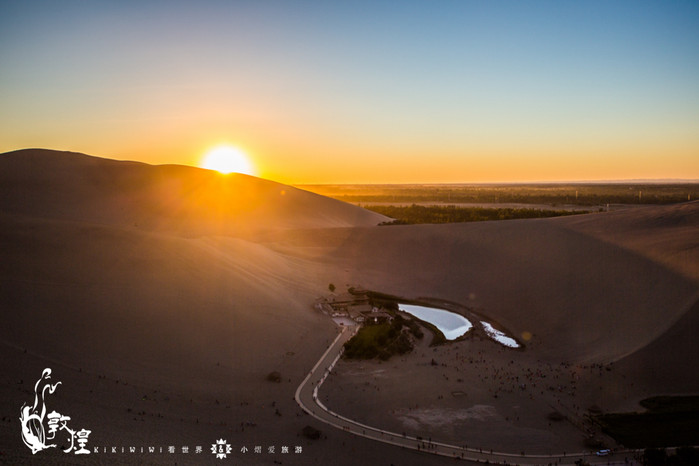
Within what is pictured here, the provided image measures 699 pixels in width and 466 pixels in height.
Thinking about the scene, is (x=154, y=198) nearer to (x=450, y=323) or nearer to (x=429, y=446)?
(x=450, y=323)

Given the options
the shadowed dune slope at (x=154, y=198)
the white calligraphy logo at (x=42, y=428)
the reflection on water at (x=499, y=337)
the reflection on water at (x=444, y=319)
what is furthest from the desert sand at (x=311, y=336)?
the shadowed dune slope at (x=154, y=198)

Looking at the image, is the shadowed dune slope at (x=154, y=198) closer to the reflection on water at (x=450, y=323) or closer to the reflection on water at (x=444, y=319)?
the reflection on water at (x=444, y=319)

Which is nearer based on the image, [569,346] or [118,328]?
[118,328]

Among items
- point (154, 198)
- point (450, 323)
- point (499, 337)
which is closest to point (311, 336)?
point (450, 323)

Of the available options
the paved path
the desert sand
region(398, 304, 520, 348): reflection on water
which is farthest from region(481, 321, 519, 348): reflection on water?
the paved path

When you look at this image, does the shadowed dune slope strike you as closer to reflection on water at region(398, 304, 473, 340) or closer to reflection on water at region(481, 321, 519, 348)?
reflection on water at region(398, 304, 473, 340)

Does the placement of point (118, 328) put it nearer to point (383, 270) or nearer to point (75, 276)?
point (75, 276)

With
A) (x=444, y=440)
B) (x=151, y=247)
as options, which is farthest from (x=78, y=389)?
(x=151, y=247)
